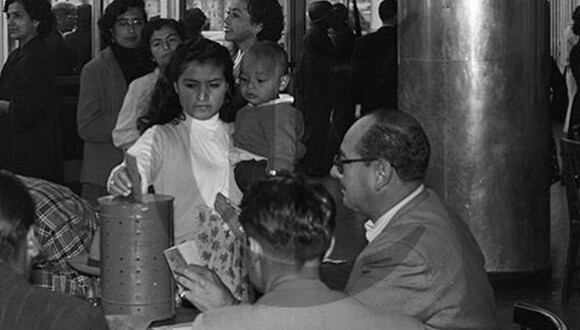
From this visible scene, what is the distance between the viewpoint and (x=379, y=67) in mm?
9797

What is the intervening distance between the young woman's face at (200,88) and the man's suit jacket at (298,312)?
1584 millimetres

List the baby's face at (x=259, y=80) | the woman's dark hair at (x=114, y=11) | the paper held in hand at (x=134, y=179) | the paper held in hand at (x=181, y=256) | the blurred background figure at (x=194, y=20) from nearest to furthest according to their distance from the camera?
the paper held in hand at (x=181, y=256) < the paper held in hand at (x=134, y=179) < the baby's face at (x=259, y=80) < the woman's dark hair at (x=114, y=11) < the blurred background figure at (x=194, y=20)

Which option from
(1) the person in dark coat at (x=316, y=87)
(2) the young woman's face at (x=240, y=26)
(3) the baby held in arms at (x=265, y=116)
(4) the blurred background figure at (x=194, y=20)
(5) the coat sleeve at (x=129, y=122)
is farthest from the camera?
(1) the person in dark coat at (x=316, y=87)

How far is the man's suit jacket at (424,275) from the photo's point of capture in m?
3.54

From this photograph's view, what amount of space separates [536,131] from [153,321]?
430cm

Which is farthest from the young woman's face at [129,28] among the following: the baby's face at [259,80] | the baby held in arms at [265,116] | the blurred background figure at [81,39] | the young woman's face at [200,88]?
the young woman's face at [200,88]

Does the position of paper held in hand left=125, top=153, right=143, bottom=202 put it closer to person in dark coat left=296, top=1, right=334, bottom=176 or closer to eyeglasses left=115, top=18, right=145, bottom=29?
eyeglasses left=115, top=18, right=145, bottom=29

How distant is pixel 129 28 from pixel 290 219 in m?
4.06

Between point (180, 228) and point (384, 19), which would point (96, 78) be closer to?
point (180, 228)

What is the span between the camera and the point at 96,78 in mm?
6828

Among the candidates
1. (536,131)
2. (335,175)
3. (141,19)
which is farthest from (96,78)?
(335,175)

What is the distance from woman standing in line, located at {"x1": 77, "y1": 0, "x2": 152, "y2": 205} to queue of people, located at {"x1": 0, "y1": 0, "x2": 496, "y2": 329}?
0.42ft

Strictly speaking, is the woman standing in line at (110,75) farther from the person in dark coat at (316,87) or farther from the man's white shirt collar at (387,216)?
the person in dark coat at (316,87)

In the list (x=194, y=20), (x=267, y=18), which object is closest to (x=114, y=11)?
(x=267, y=18)
